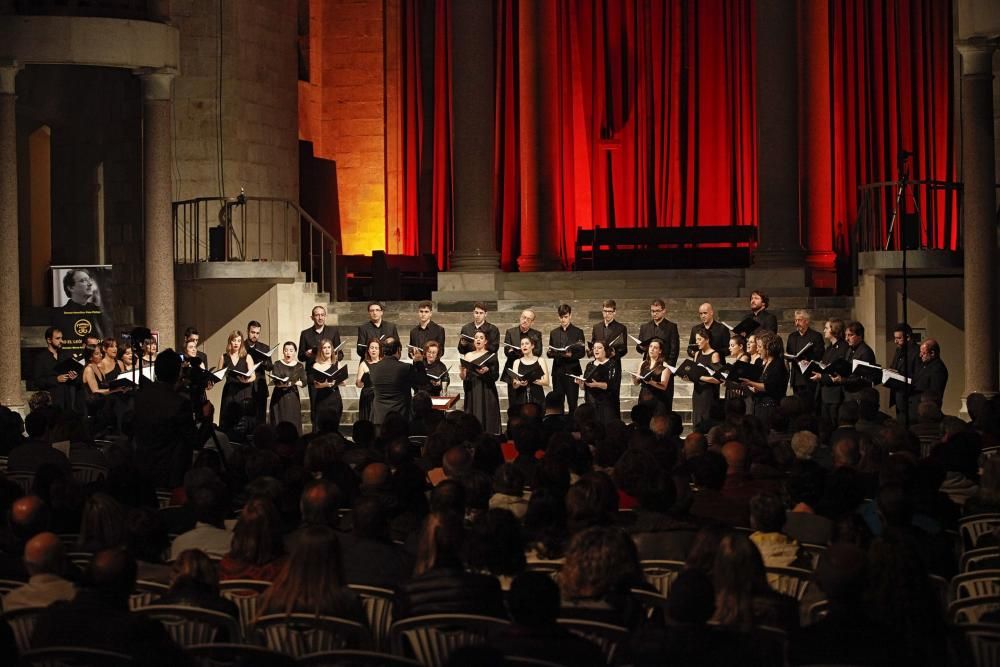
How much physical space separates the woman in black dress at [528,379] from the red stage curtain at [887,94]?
847cm

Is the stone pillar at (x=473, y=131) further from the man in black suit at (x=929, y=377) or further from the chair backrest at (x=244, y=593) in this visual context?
the chair backrest at (x=244, y=593)

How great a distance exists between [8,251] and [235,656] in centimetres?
1423

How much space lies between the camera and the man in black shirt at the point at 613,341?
1536cm

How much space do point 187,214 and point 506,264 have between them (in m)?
5.44

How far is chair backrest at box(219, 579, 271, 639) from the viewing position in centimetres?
573

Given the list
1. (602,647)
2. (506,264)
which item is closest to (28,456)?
(602,647)

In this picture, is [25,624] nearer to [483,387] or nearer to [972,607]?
[972,607]

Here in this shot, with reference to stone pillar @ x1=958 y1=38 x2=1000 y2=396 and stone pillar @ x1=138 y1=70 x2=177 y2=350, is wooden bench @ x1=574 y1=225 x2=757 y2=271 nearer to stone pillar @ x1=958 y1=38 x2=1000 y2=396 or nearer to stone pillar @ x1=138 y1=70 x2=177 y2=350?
stone pillar @ x1=958 y1=38 x2=1000 y2=396

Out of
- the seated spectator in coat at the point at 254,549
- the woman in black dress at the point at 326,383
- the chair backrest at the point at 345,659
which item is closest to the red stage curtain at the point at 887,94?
the woman in black dress at the point at 326,383

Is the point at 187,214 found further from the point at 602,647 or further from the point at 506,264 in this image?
the point at 602,647

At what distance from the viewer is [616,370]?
50.4 feet

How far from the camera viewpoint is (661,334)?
619 inches

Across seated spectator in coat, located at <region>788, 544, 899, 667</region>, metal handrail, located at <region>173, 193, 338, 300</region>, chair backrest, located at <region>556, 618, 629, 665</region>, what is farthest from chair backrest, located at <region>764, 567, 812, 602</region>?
metal handrail, located at <region>173, 193, 338, 300</region>

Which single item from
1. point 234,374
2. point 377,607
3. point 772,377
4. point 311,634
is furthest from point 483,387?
point 311,634
